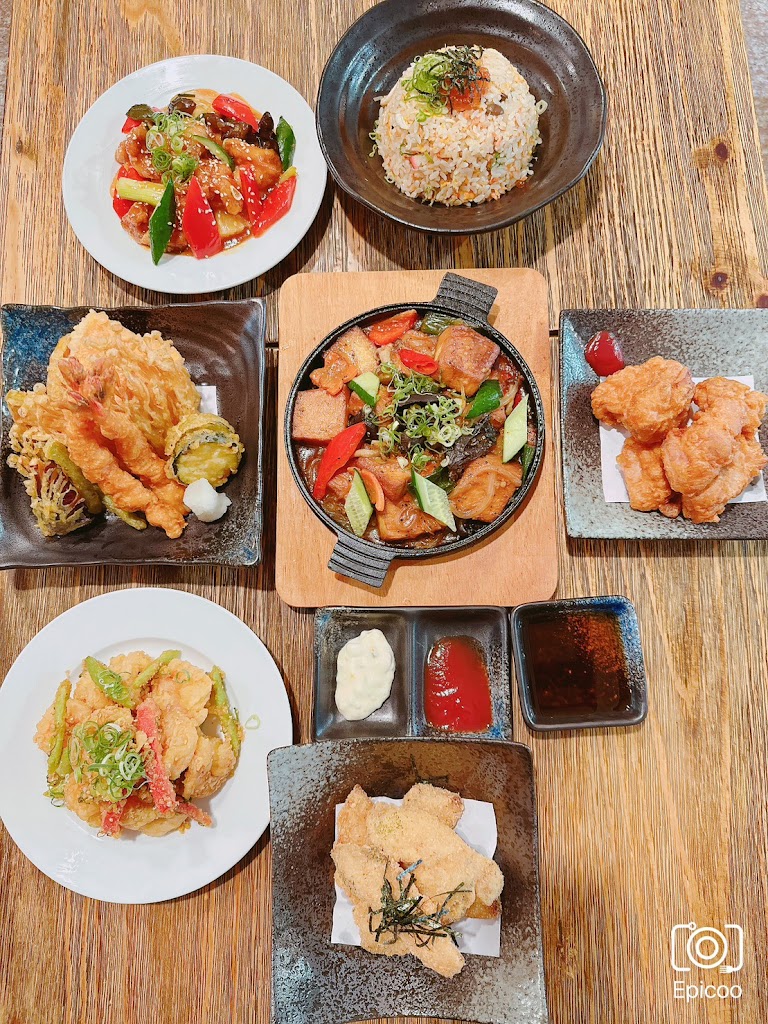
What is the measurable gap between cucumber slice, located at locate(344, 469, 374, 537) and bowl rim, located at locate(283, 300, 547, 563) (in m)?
0.05

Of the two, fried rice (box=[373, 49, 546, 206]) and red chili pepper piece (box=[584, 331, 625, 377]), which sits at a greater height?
fried rice (box=[373, 49, 546, 206])

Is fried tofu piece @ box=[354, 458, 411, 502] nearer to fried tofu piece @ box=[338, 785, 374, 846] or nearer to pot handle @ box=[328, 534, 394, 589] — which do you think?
pot handle @ box=[328, 534, 394, 589]

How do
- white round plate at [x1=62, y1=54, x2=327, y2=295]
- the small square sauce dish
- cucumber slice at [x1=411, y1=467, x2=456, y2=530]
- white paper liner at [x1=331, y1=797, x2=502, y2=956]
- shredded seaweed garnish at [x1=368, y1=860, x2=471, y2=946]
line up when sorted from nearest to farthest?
1. shredded seaweed garnish at [x1=368, y1=860, x2=471, y2=946]
2. white paper liner at [x1=331, y1=797, x2=502, y2=956]
3. cucumber slice at [x1=411, y1=467, x2=456, y2=530]
4. the small square sauce dish
5. white round plate at [x1=62, y1=54, x2=327, y2=295]

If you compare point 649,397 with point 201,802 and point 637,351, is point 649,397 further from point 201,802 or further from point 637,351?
point 201,802

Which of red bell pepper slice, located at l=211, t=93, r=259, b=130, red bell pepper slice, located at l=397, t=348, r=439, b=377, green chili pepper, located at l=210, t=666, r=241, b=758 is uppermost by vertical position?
red bell pepper slice, located at l=211, t=93, r=259, b=130

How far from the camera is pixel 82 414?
248 cm

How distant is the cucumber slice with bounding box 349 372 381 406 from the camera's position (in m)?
2.56

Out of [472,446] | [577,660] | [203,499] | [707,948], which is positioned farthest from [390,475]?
[707,948]

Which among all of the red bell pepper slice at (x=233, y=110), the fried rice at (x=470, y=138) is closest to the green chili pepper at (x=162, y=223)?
the red bell pepper slice at (x=233, y=110)

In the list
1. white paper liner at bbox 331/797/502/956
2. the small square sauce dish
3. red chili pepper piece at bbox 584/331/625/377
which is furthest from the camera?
red chili pepper piece at bbox 584/331/625/377

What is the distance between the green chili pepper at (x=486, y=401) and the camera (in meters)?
2.51

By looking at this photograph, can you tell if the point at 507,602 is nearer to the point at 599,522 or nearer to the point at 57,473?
the point at 599,522

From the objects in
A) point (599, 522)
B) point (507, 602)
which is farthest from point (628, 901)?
point (599, 522)

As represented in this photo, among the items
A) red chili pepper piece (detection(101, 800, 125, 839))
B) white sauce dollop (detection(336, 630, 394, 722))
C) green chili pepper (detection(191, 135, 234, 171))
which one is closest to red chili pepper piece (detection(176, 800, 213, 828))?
red chili pepper piece (detection(101, 800, 125, 839))
